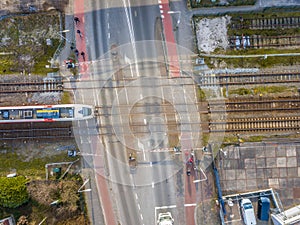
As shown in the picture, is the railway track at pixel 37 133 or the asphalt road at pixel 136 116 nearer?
the railway track at pixel 37 133

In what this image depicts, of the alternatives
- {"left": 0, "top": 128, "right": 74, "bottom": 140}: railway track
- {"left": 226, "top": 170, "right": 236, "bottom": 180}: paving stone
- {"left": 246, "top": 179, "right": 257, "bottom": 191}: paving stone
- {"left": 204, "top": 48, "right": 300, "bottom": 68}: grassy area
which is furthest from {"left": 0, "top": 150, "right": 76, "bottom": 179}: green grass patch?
{"left": 204, "top": 48, "right": 300, "bottom": 68}: grassy area

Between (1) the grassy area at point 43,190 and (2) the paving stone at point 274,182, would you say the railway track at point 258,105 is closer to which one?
(2) the paving stone at point 274,182

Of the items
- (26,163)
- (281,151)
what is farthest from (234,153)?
(26,163)

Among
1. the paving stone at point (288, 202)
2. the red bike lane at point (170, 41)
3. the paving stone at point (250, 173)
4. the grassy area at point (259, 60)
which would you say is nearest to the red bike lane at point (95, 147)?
the red bike lane at point (170, 41)

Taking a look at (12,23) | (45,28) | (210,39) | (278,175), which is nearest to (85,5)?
(45,28)

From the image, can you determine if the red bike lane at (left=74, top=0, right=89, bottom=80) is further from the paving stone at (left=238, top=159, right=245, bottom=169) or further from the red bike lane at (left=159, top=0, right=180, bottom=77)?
the paving stone at (left=238, top=159, right=245, bottom=169)

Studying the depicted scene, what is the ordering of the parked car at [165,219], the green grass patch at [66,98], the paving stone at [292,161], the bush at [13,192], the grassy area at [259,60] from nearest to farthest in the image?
the bush at [13,192]
the parked car at [165,219]
the paving stone at [292,161]
the grassy area at [259,60]
the green grass patch at [66,98]

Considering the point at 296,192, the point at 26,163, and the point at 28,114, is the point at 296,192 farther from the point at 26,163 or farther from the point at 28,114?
the point at 28,114

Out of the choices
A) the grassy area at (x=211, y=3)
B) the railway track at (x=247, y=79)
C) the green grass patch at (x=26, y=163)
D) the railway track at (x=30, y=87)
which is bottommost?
the green grass patch at (x=26, y=163)
